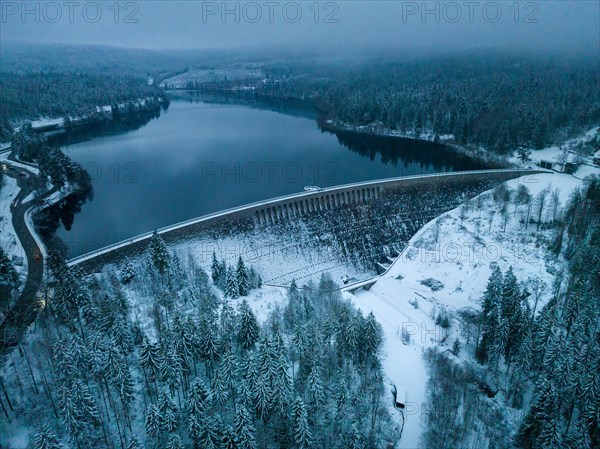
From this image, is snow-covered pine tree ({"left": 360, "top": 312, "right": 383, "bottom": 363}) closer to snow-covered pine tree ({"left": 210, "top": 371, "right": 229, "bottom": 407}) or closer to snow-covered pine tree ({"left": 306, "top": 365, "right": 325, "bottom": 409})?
snow-covered pine tree ({"left": 306, "top": 365, "right": 325, "bottom": 409})

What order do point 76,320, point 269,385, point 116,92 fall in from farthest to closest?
1. point 116,92
2. point 76,320
3. point 269,385

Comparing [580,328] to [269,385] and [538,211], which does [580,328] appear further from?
[538,211]

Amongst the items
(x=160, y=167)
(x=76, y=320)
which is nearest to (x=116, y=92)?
(x=160, y=167)

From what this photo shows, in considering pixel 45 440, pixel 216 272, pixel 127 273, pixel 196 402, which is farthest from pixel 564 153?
pixel 45 440

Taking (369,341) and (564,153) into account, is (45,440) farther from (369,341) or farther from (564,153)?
(564,153)

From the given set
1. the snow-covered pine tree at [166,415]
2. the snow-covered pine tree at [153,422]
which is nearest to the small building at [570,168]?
the snow-covered pine tree at [166,415]

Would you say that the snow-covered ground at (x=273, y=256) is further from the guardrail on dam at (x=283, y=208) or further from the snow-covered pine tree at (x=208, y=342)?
the snow-covered pine tree at (x=208, y=342)
